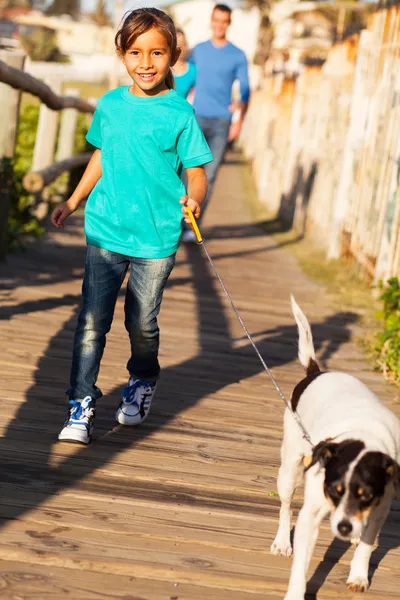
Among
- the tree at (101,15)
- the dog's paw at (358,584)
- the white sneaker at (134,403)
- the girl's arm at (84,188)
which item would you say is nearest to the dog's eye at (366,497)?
the dog's paw at (358,584)

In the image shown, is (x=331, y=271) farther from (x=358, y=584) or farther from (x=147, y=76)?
(x=358, y=584)

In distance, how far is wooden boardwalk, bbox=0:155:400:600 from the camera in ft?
11.5

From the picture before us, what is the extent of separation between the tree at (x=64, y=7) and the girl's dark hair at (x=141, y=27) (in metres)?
112

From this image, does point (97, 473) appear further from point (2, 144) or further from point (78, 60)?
point (78, 60)

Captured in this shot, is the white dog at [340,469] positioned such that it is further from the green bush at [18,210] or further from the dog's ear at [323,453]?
the green bush at [18,210]

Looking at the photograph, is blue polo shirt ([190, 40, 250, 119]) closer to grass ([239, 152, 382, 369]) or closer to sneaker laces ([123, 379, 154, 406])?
grass ([239, 152, 382, 369])

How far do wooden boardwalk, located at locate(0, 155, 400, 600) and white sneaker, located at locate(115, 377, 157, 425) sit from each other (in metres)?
0.06

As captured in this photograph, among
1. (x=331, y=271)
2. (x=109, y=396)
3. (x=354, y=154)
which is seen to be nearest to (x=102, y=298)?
(x=109, y=396)

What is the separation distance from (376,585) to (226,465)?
1.20m

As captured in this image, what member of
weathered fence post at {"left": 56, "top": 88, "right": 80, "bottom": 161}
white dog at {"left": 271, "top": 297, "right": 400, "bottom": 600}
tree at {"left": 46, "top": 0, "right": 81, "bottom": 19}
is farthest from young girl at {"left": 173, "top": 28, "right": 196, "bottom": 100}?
tree at {"left": 46, "top": 0, "right": 81, "bottom": 19}

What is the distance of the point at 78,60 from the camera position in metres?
78.1

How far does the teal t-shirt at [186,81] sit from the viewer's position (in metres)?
10.4

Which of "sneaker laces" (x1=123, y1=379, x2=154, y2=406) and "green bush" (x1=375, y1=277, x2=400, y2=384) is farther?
"green bush" (x1=375, y1=277, x2=400, y2=384)

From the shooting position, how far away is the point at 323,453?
322 centimetres
